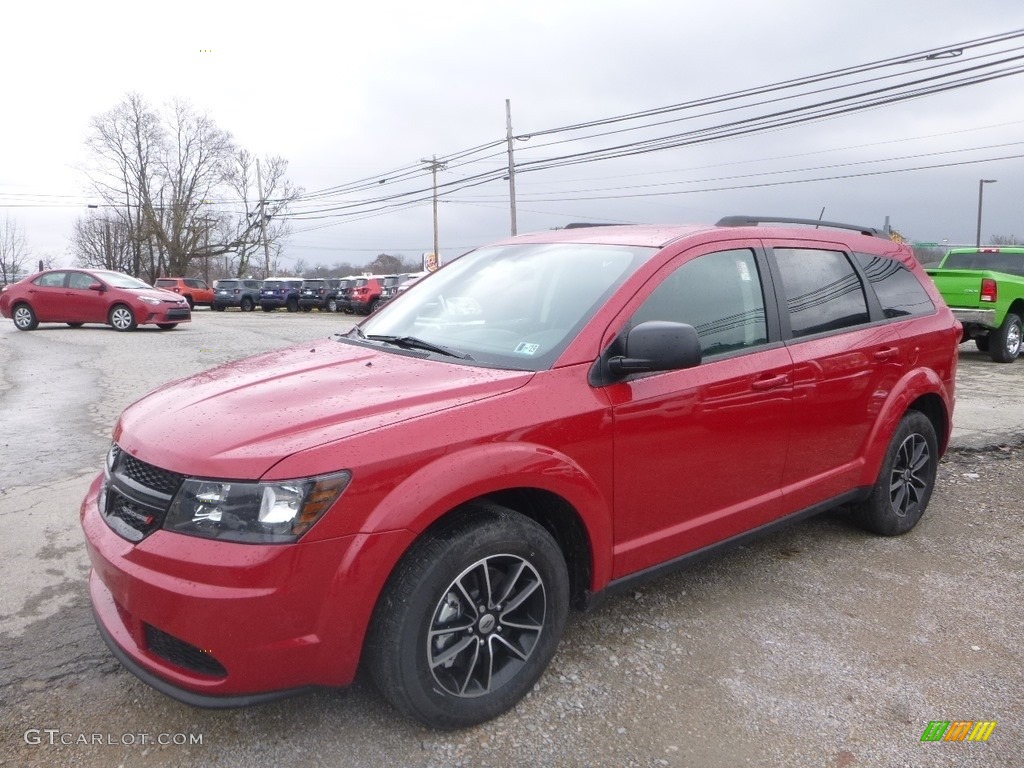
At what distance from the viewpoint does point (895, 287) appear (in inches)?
170

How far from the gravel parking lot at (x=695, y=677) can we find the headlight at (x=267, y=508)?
0.43m

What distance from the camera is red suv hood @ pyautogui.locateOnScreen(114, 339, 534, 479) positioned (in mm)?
2271

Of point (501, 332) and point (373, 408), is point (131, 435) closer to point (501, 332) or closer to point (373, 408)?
point (373, 408)

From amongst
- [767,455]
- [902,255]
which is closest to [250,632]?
[767,455]

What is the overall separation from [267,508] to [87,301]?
17858mm

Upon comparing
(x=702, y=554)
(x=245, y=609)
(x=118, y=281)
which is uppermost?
(x=118, y=281)

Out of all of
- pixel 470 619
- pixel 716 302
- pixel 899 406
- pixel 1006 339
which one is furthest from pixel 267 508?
pixel 1006 339

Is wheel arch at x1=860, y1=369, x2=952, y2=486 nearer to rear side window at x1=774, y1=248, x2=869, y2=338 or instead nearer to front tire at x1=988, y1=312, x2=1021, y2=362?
rear side window at x1=774, y1=248, x2=869, y2=338

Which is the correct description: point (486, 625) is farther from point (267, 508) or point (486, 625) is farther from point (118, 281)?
point (118, 281)

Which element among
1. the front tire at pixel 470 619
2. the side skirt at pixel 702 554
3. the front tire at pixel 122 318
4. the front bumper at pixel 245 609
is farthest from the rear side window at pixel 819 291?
the front tire at pixel 122 318

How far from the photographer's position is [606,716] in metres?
2.66

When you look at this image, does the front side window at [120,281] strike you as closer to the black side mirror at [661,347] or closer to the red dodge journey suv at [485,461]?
the red dodge journey suv at [485,461]

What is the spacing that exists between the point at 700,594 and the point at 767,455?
0.74 metres

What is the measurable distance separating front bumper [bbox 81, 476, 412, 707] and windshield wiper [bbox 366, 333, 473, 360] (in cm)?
94
